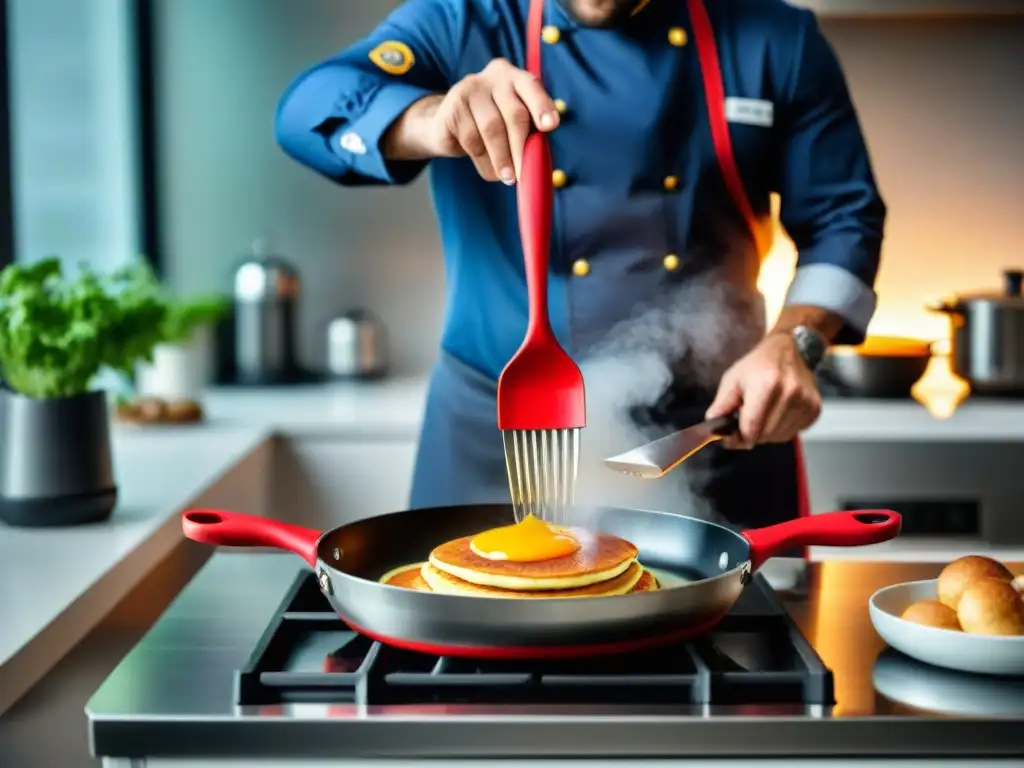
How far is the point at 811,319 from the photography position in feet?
4.96

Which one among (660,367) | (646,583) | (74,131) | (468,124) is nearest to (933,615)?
(646,583)

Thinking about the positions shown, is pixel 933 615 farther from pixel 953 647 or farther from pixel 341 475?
pixel 341 475

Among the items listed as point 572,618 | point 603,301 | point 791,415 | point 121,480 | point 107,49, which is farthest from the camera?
point 107,49

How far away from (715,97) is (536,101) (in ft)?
2.37

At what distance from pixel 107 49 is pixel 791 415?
220 cm

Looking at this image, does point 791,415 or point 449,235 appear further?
point 449,235

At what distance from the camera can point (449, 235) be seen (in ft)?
5.51

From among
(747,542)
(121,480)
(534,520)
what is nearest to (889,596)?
(747,542)

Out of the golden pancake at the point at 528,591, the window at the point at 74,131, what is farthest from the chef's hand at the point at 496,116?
the window at the point at 74,131

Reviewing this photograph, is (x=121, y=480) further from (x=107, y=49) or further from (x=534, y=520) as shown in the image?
(x=107, y=49)

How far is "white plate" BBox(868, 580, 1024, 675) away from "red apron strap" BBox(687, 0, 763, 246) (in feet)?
2.78

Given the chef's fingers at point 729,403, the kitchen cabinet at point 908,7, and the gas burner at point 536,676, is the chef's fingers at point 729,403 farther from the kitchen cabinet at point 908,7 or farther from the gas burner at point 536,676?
the kitchen cabinet at point 908,7

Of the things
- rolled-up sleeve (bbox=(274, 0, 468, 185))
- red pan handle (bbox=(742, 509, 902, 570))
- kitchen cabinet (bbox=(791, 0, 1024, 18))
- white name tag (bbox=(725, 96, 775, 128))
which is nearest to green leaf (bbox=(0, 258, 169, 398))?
rolled-up sleeve (bbox=(274, 0, 468, 185))

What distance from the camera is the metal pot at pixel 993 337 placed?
103 inches
